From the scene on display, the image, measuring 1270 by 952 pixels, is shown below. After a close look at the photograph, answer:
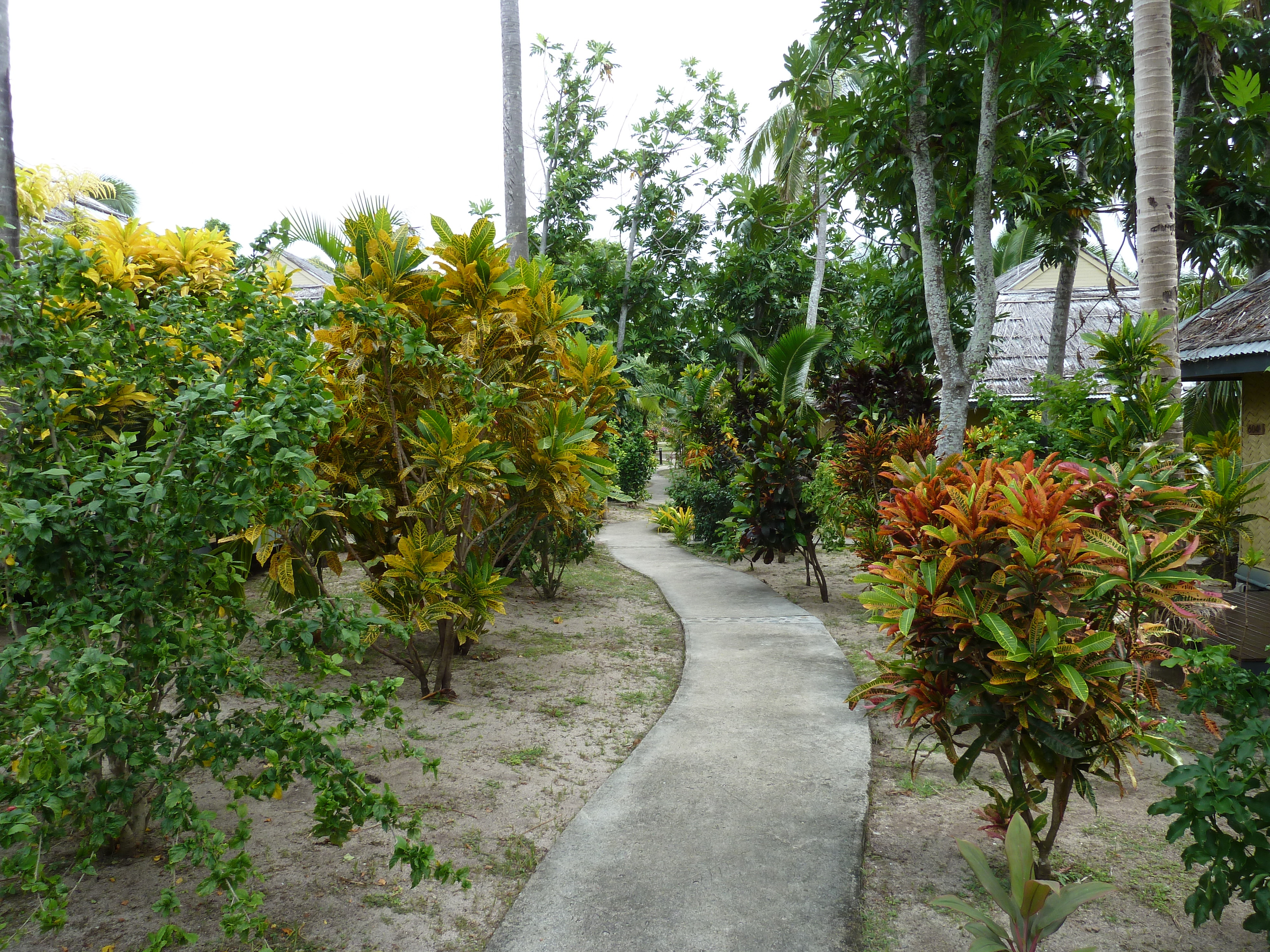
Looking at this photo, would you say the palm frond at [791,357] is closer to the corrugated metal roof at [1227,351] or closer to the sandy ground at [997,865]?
the corrugated metal roof at [1227,351]

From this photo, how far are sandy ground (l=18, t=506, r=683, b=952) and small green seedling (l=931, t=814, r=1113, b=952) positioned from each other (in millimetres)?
1670

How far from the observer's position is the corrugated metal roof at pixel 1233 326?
20.3 feet

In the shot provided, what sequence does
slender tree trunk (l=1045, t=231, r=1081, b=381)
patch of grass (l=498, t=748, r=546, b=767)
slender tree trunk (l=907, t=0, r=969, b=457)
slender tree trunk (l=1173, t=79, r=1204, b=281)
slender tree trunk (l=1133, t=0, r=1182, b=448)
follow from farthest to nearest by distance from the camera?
slender tree trunk (l=1045, t=231, r=1081, b=381)
slender tree trunk (l=1173, t=79, r=1204, b=281)
slender tree trunk (l=907, t=0, r=969, b=457)
slender tree trunk (l=1133, t=0, r=1182, b=448)
patch of grass (l=498, t=748, r=546, b=767)

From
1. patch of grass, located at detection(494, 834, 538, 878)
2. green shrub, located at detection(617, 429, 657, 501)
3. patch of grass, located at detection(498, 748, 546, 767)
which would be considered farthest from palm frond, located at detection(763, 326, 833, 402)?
patch of grass, located at detection(494, 834, 538, 878)

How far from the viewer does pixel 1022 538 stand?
2.85 metres

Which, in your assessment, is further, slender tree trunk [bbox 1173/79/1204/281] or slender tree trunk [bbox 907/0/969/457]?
slender tree trunk [bbox 1173/79/1204/281]

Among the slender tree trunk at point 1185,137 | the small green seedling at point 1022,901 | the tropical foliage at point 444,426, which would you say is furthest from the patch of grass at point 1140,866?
the slender tree trunk at point 1185,137

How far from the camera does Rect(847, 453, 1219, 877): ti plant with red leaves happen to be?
2826 millimetres

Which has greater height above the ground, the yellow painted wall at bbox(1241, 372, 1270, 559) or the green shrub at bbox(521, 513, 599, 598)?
the yellow painted wall at bbox(1241, 372, 1270, 559)

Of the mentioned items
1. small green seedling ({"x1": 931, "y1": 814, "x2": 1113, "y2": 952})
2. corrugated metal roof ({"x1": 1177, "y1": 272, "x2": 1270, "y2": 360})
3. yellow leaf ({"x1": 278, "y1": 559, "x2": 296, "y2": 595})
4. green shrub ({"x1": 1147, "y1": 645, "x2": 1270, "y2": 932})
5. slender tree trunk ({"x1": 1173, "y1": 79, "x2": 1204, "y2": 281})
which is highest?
slender tree trunk ({"x1": 1173, "y1": 79, "x2": 1204, "y2": 281})

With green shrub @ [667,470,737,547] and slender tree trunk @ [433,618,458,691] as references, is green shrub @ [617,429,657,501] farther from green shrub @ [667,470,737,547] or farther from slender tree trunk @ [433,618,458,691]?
slender tree trunk @ [433,618,458,691]

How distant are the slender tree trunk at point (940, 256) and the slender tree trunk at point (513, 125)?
176 inches

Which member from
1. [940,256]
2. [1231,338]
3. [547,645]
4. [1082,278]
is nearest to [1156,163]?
[1231,338]

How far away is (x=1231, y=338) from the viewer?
21.2 feet
